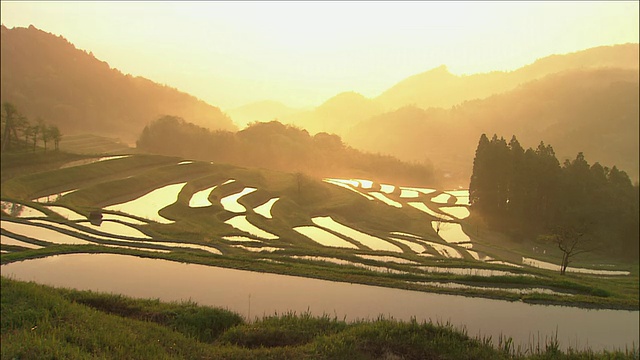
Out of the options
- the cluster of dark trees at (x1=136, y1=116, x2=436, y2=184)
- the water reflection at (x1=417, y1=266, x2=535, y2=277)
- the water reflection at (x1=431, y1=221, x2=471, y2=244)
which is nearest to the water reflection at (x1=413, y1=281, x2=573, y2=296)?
the water reflection at (x1=417, y1=266, x2=535, y2=277)

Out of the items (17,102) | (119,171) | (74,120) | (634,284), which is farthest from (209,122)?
(634,284)

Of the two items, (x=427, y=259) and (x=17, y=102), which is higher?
(x=17, y=102)

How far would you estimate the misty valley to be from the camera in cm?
1391

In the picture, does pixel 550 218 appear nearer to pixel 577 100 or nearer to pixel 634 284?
pixel 634 284

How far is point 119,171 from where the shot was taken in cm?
6275

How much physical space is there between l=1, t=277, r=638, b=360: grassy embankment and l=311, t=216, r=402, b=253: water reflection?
21752 millimetres

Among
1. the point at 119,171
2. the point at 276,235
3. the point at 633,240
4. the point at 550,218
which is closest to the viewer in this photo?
the point at 276,235

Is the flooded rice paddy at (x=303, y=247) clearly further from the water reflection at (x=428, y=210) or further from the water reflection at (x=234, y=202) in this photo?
the water reflection at (x=428, y=210)

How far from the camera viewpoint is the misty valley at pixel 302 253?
13906 mm

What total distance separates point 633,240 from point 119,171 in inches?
2912

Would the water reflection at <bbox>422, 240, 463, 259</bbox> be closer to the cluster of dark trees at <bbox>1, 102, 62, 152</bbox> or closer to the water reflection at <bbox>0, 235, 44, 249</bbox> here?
the water reflection at <bbox>0, 235, 44, 249</bbox>

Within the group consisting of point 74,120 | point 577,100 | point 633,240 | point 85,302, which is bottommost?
point 85,302

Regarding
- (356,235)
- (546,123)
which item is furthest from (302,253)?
(546,123)

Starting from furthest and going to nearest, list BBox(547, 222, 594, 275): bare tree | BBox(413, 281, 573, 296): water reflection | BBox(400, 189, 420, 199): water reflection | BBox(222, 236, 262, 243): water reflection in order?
BBox(400, 189, 420, 199): water reflection < BBox(222, 236, 262, 243): water reflection < BBox(547, 222, 594, 275): bare tree < BBox(413, 281, 573, 296): water reflection
